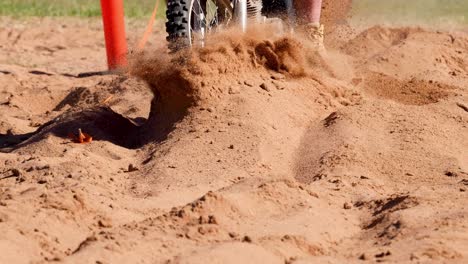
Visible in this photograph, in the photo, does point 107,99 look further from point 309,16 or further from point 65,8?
point 65,8

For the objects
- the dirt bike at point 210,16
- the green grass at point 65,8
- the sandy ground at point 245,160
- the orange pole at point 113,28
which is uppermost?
the dirt bike at point 210,16

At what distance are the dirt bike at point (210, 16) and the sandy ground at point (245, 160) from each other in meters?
0.17

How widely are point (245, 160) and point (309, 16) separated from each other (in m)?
2.40

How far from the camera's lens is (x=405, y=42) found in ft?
36.4

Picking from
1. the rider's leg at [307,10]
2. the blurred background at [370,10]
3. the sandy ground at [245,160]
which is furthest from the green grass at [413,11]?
the rider's leg at [307,10]

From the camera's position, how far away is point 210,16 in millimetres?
8445

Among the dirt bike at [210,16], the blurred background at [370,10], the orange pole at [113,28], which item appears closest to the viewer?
the dirt bike at [210,16]

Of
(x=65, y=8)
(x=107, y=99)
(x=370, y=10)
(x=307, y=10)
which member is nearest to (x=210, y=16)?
(x=307, y=10)

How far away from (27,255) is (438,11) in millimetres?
11657

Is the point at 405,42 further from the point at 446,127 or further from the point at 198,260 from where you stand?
the point at 198,260

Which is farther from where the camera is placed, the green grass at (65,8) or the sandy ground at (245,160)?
the green grass at (65,8)

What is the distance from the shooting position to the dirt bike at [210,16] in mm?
7938

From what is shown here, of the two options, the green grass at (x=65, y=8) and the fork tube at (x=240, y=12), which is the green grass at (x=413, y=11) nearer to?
the green grass at (x=65, y=8)

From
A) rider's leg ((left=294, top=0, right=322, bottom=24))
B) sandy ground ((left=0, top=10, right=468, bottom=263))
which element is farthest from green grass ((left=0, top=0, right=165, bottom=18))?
rider's leg ((left=294, top=0, right=322, bottom=24))
